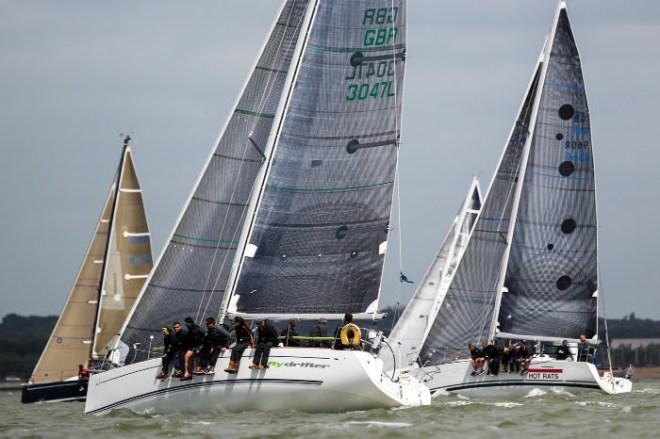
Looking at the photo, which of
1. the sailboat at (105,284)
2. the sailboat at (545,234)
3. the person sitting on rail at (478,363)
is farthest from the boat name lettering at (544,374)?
the sailboat at (105,284)

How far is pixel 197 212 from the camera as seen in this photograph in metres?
33.5

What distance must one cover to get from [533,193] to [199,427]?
20.1 meters

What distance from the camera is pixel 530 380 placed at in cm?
4000

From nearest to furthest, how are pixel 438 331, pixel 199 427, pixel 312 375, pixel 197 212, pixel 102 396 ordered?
1. pixel 199 427
2. pixel 312 375
3. pixel 102 396
4. pixel 197 212
5. pixel 438 331

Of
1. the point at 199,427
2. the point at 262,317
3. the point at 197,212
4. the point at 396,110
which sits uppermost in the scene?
the point at 396,110

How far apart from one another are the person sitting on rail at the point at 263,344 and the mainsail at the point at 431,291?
1624cm

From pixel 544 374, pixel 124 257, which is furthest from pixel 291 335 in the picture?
pixel 124 257

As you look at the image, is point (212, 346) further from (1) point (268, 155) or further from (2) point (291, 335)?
(1) point (268, 155)

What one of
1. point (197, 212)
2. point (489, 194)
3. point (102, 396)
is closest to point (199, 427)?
point (102, 396)

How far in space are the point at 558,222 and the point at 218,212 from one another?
14.1 metres

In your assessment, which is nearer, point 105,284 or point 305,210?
point 305,210

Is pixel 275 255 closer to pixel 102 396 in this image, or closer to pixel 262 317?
pixel 262 317

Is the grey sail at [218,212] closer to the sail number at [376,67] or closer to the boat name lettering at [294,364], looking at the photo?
the sail number at [376,67]

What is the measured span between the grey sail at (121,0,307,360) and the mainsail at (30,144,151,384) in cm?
2039
